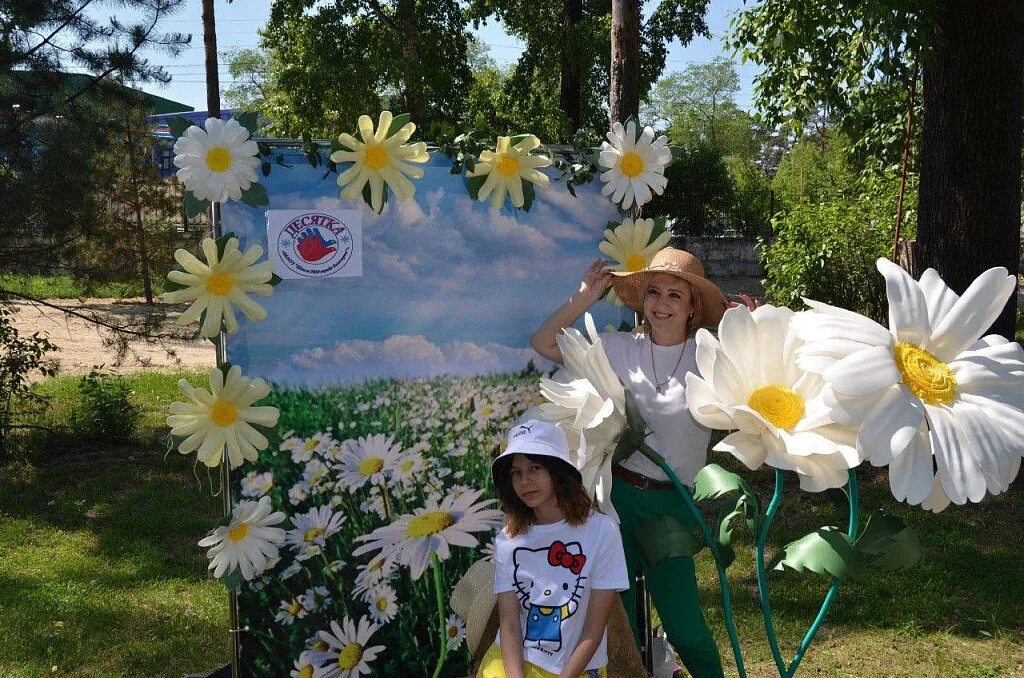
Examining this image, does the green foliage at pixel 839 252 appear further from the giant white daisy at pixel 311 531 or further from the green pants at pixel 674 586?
the giant white daisy at pixel 311 531

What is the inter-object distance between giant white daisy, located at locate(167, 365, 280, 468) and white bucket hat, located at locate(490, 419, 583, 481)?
0.70 m

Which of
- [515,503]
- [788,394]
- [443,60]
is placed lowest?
[515,503]

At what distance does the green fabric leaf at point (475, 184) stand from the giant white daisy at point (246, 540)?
1030 millimetres

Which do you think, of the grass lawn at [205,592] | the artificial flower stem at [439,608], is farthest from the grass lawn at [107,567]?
the artificial flower stem at [439,608]

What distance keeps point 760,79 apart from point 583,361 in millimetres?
4902

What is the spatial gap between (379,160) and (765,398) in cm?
133

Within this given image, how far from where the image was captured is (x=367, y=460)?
2770 mm

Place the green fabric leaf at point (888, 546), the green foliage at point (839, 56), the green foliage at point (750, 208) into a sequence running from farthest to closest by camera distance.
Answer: the green foliage at point (750, 208)
the green foliage at point (839, 56)
the green fabric leaf at point (888, 546)

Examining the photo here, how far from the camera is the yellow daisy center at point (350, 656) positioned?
277 centimetres

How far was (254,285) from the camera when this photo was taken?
2486 millimetres

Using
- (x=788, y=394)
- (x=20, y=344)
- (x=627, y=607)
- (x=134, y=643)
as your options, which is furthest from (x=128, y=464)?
(x=788, y=394)

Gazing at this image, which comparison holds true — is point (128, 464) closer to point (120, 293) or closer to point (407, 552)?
Answer: point (120, 293)

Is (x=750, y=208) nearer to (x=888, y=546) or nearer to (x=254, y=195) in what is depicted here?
(x=254, y=195)

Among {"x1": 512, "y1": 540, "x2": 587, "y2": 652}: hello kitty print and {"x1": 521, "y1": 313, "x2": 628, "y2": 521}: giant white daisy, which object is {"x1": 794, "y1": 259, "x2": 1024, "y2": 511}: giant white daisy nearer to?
{"x1": 521, "y1": 313, "x2": 628, "y2": 521}: giant white daisy
